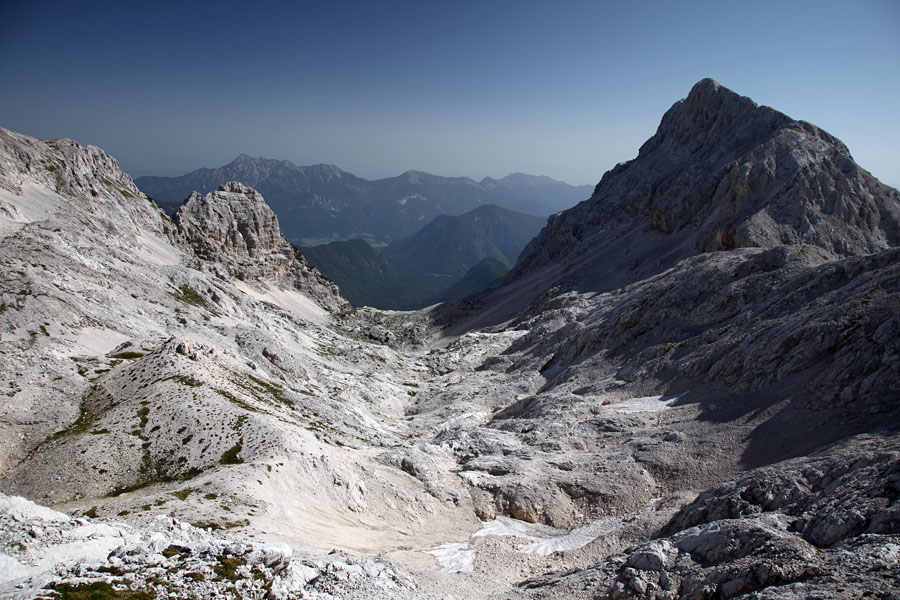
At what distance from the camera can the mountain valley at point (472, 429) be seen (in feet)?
70.3

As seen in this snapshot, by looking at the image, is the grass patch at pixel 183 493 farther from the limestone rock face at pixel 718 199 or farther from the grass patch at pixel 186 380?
the limestone rock face at pixel 718 199

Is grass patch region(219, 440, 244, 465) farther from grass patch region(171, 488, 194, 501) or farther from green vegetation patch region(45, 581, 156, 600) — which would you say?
green vegetation patch region(45, 581, 156, 600)

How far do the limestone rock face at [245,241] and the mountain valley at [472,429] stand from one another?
3072 centimetres

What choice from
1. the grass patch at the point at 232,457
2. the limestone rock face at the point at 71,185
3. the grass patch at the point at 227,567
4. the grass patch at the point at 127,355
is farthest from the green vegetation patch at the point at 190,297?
the grass patch at the point at 227,567

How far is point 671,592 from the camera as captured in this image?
21734 millimetres

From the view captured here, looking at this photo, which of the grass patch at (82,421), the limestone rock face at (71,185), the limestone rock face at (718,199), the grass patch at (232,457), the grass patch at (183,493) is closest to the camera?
the grass patch at (183,493)

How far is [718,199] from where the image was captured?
357 feet

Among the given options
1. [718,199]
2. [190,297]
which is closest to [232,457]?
[190,297]

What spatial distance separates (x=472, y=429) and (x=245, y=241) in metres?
117

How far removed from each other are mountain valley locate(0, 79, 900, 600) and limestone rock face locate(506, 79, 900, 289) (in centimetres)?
101

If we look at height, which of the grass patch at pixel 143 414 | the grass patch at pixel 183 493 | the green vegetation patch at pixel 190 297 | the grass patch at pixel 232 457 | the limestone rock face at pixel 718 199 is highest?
the limestone rock face at pixel 718 199

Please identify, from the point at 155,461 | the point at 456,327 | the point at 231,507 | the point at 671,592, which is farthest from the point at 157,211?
the point at 671,592

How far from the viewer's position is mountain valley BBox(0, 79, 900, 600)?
21.4 metres

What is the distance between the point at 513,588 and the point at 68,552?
65.5 feet
